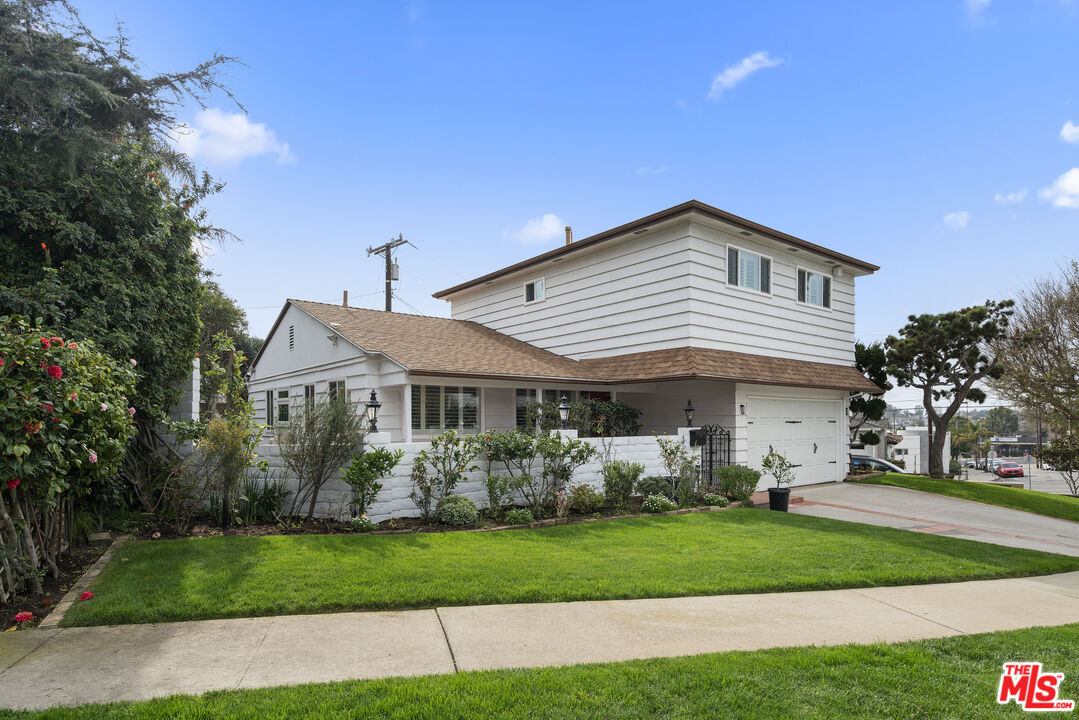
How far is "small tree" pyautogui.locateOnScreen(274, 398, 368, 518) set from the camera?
932 centimetres

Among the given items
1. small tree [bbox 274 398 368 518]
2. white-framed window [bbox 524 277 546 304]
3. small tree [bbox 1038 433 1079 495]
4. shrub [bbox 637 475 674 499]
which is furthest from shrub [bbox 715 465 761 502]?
small tree [bbox 1038 433 1079 495]

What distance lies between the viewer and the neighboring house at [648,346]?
1445 centimetres

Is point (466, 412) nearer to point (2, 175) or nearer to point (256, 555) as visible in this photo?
point (256, 555)

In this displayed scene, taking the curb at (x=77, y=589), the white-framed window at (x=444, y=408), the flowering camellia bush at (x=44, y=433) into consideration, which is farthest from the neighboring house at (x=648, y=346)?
the flowering camellia bush at (x=44, y=433)

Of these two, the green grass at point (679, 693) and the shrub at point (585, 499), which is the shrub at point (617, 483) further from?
the green grass at point (679, 693)

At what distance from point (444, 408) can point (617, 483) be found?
5.40 metres

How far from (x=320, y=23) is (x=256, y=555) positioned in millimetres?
10583

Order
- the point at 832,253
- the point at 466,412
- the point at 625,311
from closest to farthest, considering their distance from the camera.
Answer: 1. the point at 466,412
2. the point at 625,311
3. the point at 832,253

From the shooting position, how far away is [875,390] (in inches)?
731

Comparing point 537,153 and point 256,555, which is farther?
point 537,153

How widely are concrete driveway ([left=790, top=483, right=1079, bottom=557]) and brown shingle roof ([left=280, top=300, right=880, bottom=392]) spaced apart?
313 centimetres

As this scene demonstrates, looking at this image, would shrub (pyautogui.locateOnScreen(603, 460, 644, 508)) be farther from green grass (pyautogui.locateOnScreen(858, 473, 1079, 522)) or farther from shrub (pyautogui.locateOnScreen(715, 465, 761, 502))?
green grass (pyautogui.locateOnScreen(858, 473, 1079, 522))

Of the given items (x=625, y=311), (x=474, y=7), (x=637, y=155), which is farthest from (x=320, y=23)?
(x=625, y=311)

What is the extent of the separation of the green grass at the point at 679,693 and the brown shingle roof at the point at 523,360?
8.96m
